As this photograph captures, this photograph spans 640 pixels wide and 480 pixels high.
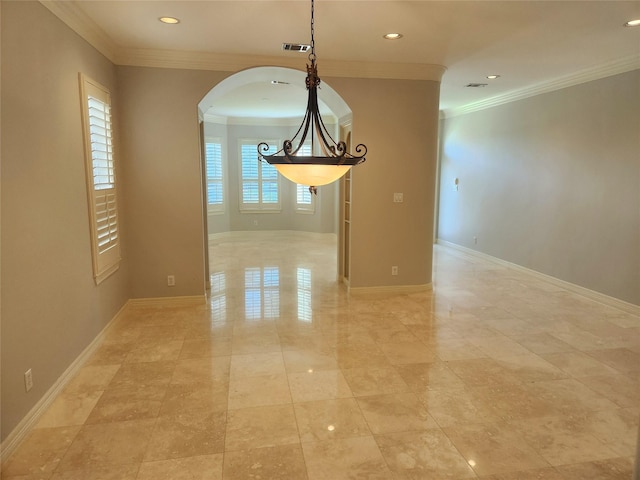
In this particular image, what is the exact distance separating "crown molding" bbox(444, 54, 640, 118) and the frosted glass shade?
408cm

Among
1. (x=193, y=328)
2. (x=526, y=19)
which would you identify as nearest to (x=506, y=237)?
(x=526, y=19)

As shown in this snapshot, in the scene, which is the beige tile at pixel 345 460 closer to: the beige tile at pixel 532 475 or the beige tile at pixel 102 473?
the beige tile at pixel 532 475

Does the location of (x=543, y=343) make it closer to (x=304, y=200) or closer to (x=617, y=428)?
(x=617, y=428)

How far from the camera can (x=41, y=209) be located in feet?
8.45

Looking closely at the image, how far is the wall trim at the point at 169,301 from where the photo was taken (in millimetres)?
4633

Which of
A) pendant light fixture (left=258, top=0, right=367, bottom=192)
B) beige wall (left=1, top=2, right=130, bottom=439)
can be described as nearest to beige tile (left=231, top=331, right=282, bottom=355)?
beige wall (left=1, top=2, right=130, bottom=439)

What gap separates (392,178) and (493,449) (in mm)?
3292

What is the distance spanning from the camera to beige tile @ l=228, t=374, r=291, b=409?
273 cm

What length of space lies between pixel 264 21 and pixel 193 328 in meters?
2.83

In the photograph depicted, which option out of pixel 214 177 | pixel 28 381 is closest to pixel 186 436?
pixel 28 381

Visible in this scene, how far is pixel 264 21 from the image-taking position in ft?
10.9

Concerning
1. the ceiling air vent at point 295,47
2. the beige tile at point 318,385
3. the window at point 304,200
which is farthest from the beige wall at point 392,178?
the window at point 304,200

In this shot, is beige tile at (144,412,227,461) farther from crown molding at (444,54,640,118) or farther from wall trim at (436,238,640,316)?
crown molding at (444,54,640,118)

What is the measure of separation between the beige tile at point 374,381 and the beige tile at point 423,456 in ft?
1.59
